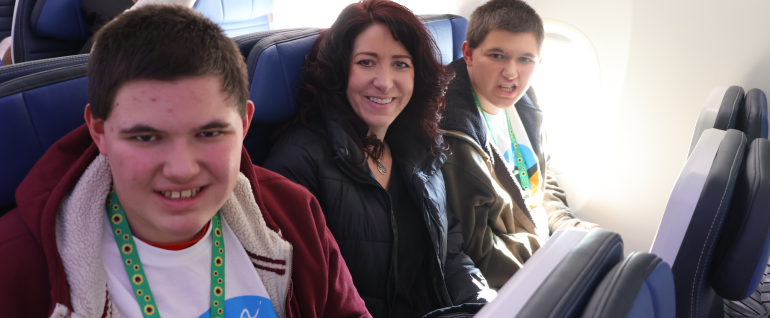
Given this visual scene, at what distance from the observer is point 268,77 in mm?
1307

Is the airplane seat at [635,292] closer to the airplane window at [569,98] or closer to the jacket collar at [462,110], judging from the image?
the jacket collar at [462,110]

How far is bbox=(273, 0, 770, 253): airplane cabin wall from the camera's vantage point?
7.22 feet

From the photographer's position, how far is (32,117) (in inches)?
33.0

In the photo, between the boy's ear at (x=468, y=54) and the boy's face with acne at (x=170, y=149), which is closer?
the boy's face with acne at (x=170, y=149)

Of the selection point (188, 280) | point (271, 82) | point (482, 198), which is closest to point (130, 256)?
point (188, 280)

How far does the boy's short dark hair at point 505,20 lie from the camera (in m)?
1.92

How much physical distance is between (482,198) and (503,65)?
23.5 inches

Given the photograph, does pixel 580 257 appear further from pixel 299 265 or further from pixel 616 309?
pixel 299 265

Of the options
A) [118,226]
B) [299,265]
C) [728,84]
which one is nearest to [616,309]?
[299,265]

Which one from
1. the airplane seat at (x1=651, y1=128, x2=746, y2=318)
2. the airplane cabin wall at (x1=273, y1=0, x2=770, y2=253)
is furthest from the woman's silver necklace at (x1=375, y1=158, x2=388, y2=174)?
the airplane cabin wall at (x1=273, y1=0, x2=770, y2=253)

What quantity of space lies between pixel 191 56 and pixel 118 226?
320 millimetres

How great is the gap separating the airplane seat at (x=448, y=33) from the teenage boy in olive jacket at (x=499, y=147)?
20cm

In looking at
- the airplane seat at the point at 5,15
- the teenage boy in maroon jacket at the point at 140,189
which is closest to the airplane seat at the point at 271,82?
the teenage boy in maroon jacket at the point at 140,189

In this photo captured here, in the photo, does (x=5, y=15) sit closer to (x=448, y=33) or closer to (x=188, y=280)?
(x=448, y=33)
